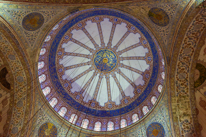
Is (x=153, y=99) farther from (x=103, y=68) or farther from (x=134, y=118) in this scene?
(x=103, y=68)

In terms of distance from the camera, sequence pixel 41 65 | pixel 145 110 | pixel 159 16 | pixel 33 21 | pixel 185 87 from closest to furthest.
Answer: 1. pixel 159 16
2. pixel 33 21
3. pixel 185 87
4. pixel 41 65
5. pixel 145 110

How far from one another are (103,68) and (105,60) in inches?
26.0

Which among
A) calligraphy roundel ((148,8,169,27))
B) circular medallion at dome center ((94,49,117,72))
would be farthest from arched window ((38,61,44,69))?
calligraphy roundel ((148,8,169,27))

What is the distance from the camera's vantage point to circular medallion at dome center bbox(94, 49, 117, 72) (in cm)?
1284

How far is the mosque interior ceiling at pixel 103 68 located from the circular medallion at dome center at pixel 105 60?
0.25 feet

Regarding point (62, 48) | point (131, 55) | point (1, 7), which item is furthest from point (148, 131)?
point (1, 7)

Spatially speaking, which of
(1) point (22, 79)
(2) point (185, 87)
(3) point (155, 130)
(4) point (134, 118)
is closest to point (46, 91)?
(1) point (22, 79)

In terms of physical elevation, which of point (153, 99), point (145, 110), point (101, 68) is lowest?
point (145, 110)

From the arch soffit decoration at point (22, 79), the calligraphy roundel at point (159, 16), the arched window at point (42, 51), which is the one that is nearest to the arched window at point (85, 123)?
the arch soffit decoration at point (22, 79)

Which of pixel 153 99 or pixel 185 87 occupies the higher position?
pixel 153 99

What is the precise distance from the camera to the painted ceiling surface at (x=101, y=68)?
10422 millimetres

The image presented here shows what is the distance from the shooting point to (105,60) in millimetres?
12992

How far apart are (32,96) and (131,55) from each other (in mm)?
7134

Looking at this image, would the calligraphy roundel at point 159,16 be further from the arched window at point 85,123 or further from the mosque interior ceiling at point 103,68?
the arched window at point 85,123
